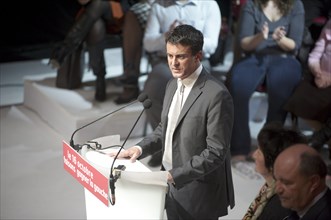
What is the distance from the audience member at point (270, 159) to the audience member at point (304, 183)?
9.5 inches

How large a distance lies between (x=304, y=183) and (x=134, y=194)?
0.70 meters

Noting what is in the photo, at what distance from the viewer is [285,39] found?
14.1 feet

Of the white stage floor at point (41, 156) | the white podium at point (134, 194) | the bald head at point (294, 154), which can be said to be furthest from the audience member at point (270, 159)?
the white stage floor at point (41, 156)

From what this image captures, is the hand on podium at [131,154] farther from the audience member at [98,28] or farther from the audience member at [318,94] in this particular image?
the audience member at [98,28]

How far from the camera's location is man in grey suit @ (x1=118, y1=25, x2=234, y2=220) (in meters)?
2.50

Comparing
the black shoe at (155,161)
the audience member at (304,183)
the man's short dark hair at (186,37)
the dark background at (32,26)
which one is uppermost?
the man's short dark hair at (186,37)

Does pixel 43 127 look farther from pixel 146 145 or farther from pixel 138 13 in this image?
pixel 146 145

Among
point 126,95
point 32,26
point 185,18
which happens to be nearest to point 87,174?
point 185,18

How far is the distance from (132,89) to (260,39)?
3.72 feet

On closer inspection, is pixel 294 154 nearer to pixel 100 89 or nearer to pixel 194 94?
pixel 194 94

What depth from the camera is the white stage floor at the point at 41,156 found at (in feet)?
12.4

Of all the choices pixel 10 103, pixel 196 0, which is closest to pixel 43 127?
pixel 10 103

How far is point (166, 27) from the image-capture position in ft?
14.3

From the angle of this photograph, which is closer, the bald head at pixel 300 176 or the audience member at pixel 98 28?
the bald head at pixel 300 176
